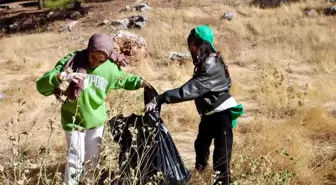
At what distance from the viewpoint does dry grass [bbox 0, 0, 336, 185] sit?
13.0 feet

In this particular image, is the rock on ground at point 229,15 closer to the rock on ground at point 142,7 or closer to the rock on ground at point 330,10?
the rock on ground at point 330,10

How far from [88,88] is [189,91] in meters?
0.67

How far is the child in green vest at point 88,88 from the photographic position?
114 inches

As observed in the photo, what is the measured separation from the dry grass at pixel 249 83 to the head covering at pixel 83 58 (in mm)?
180

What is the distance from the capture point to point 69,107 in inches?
121

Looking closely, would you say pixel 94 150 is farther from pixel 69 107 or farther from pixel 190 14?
pixel 190 14

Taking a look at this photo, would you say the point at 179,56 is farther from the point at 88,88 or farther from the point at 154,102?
the point at 88,88

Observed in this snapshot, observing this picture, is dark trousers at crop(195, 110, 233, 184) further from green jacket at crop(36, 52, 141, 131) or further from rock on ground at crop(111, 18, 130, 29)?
rock on ground at crop(111, 18, 130, 29)

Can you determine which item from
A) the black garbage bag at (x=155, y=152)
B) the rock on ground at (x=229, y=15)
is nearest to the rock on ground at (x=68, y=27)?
the rock on ground at (x=229, y=15)

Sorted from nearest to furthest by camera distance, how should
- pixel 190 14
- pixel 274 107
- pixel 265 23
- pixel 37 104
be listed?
pixel 274 107, pixel 37 104, pixel 265 23, pixel 190 14

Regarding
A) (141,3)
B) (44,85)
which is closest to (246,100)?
(44,85)

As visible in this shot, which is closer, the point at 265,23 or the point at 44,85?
the point at 44,85

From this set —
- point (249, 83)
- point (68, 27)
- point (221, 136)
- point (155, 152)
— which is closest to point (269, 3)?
point (68, 27)

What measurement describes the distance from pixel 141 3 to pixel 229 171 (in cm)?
1712
